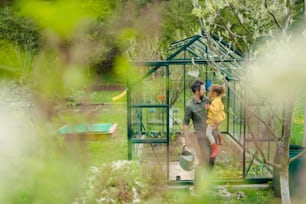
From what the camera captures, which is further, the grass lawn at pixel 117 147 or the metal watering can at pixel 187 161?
the metal watering can at pixel 187 161

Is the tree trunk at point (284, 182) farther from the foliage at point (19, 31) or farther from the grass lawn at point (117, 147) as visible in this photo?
the foliage at point (19, 31)

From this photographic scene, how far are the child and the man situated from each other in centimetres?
7

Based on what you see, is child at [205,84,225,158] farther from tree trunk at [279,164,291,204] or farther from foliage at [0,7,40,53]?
foliage at [0,7,40,53]

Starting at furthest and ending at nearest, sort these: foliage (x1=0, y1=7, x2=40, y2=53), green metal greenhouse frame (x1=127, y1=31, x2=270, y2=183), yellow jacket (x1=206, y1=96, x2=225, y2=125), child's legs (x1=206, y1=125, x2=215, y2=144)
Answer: yellow jacket (x1=206, y1=96, x2=225, y2=125) → child's legs (x1=206, y1=125, x2=215, y2=144) → green metal greenhouse frame (x1=127, y1=31, x2=270, y2=183) → foliage (x1=0, y1=7, x2=40, y2=53)

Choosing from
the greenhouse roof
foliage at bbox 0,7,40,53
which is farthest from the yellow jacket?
foliage at bbox 0,7,40,53

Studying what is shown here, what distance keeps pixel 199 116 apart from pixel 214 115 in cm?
31

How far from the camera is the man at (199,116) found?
5789 mm

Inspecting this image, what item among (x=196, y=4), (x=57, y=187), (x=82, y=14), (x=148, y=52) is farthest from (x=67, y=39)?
(x=148, y=52)

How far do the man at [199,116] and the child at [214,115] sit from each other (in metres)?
0.07

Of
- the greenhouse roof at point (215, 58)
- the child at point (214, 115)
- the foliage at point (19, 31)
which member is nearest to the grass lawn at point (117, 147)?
the foliage at point (19, 31)

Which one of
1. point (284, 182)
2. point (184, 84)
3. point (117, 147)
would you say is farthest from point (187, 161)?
point (117, 147)

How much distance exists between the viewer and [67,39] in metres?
0.90

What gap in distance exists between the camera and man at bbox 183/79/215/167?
19.0ft

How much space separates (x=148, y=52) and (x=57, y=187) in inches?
335
